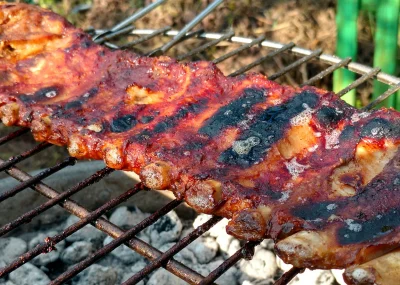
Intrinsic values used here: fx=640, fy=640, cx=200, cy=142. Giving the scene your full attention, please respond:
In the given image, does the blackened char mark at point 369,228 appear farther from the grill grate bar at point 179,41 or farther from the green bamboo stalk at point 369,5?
the green bamboo stalk at point 369,5

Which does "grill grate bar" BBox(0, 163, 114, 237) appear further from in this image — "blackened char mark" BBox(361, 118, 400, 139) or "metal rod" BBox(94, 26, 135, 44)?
"metal rod" BBox(94, 26, 135, 44)

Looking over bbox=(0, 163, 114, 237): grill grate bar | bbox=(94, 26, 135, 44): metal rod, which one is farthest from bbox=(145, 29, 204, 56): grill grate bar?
bbox=(0, 163, 114, 237): grill grate bar

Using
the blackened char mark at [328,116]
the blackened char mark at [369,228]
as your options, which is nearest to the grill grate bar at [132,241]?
the blackened char mark at [369,228]

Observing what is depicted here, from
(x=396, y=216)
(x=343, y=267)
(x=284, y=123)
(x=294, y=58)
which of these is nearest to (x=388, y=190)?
(x=396, y=216)

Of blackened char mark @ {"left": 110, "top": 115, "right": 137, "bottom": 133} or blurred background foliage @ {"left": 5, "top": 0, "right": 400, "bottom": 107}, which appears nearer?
blackened char mark @ {"left": 110, "top": 115, "right": 137, "bottom": 133}

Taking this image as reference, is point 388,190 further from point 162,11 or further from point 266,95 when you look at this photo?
point 162,11

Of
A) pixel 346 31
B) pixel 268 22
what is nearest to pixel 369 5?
pixel 346 31
